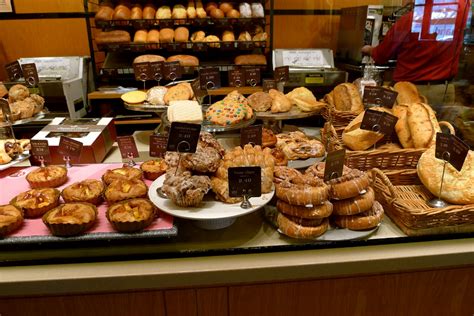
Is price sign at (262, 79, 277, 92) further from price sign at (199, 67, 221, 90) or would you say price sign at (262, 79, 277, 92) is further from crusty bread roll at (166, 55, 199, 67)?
crusty bread roll at (166, 55, 199, 67)

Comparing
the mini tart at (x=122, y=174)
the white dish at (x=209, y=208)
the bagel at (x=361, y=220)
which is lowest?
the bagel at (x=361, y=220)

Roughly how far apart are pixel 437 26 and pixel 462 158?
6.10 ft

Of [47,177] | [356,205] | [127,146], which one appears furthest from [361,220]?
[47,177]

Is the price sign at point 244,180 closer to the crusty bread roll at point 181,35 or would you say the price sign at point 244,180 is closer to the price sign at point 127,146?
the price sign at point 127,146

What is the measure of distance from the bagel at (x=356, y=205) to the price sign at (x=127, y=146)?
1.03m

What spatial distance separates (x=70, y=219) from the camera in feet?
4.18

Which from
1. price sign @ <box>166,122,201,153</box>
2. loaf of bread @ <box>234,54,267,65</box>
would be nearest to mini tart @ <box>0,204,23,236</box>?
price sign @ <box>166,122,201,153</box>

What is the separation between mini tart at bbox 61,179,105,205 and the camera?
4.75ft

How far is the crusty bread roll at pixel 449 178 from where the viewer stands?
1438mm

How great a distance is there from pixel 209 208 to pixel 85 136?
40.5 inches

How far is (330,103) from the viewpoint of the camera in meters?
2.28

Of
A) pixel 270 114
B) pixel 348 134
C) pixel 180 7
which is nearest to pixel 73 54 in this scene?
pixel 180 7

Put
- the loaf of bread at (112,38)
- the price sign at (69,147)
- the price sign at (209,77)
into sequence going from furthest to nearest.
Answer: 1. the loaf of bread at (112,38)
2. the price sign at (209,77)
3. the price sign at (69,147)

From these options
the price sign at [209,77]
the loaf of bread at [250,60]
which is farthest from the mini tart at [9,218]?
the loaf of bread at [250,60]
